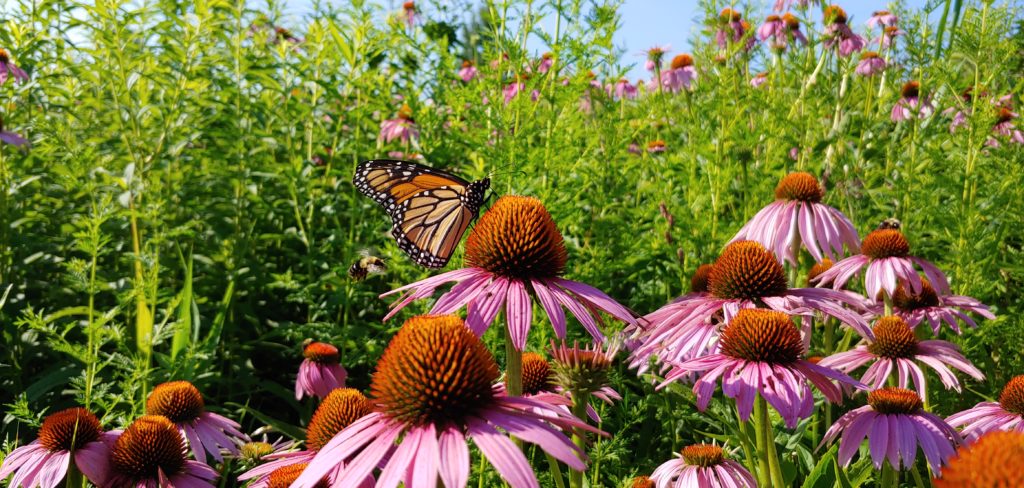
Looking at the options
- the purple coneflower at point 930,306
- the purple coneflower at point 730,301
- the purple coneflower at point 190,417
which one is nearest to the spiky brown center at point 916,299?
the purple coneflower at point 930,306

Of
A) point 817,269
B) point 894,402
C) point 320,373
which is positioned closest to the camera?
point 894,402

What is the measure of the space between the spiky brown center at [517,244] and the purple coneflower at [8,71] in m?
3.66

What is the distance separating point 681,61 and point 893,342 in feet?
12.8

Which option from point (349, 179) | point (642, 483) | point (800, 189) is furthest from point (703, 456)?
point (349, 179)

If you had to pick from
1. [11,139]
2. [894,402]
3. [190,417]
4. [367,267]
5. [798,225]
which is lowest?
[190,417]

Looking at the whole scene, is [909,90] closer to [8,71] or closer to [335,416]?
[335,416]

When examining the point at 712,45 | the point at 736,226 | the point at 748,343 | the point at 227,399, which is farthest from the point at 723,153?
the point at 227,399

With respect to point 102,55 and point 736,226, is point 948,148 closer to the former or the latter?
point 736,226

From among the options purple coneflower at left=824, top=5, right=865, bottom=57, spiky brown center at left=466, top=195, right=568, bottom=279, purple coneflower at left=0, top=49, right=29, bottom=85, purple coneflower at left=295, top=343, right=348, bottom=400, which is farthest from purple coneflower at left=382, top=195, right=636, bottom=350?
purple coneflower at left=0, top=49, right=29, bottom=85

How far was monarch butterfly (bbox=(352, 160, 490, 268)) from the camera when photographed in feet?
8.42

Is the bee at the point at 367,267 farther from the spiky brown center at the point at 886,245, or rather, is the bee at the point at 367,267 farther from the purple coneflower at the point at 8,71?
the purple coneflower at the point at 8,71

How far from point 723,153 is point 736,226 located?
0.40 m

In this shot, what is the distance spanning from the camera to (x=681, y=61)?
5.95 m

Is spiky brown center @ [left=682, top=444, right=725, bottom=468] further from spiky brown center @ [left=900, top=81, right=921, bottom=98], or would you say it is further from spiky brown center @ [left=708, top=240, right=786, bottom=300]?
spiky brown center @ [left=900, top=81, right=921, bottom=98]
